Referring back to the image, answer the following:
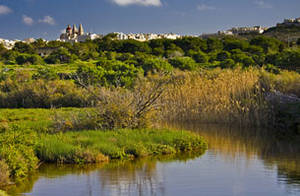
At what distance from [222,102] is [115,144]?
22.0ft

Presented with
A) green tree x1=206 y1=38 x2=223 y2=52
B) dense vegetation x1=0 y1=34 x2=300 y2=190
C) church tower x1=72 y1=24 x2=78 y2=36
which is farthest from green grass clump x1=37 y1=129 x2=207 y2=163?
church tower x1=72 y1=24 x2=78 y2=36

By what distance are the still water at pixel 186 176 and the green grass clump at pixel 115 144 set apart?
301 mm

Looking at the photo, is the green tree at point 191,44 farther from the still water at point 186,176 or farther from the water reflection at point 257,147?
the still water at point 186,176

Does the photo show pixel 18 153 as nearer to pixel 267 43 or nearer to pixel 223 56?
pixel 223 56

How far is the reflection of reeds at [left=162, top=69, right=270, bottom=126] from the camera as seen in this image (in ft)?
53.9

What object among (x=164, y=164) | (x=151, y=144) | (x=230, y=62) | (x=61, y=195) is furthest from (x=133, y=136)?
(x=230, y=62)

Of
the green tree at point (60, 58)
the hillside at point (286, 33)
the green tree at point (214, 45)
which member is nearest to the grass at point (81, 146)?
the green tree at point (60, 58)

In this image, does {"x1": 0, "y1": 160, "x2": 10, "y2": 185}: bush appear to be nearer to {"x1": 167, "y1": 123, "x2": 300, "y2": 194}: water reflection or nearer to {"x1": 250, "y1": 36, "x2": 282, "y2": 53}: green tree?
{"x1": 167, "y1": 123, "x2": 300, "y2": 194}: water reflection

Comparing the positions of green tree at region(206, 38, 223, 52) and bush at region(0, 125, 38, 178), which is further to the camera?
green tree at region(206, 38, 223, 52)

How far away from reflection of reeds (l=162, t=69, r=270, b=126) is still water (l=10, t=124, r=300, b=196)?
390 centimetres

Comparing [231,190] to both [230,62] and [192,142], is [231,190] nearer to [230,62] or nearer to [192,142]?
[192,142]

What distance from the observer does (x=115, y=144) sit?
11.3 m

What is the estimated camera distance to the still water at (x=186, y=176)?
8.50m

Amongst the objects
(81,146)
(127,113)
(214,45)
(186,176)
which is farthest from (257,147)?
(214,45)
